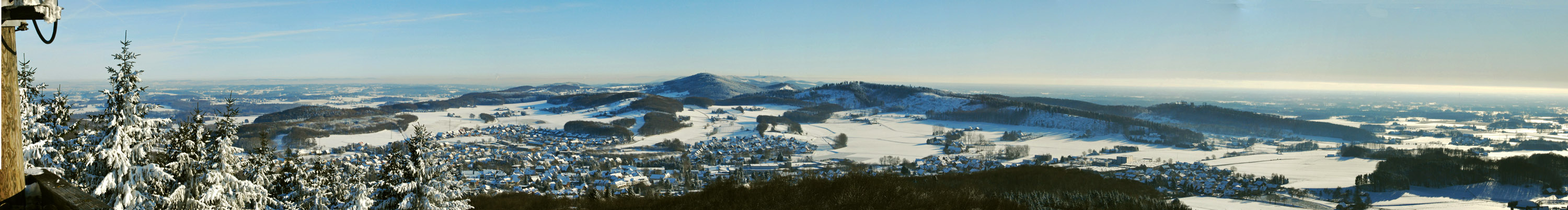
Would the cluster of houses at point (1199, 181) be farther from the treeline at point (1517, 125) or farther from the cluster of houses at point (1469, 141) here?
the treeline at point (1517, 125)

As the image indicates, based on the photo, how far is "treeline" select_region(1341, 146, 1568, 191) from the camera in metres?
63.1

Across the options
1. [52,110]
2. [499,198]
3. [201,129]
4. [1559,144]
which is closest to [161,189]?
[201,129]

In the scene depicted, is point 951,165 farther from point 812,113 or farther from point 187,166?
point 812,113

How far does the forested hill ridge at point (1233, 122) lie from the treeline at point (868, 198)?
391ft

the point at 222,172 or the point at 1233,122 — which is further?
the point at 1233,122

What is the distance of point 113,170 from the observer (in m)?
10.8

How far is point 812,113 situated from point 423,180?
534 feet

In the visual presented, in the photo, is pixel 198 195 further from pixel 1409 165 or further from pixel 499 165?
pixel 1409 165

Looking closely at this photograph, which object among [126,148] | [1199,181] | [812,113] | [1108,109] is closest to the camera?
[126,148]

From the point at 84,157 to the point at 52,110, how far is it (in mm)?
3177

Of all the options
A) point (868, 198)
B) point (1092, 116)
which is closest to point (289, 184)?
point (868, 198)

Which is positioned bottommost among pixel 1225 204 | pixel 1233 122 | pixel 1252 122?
pixel 1225 204

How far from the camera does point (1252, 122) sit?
155875 millimetres

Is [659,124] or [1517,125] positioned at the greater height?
[1517,125]
